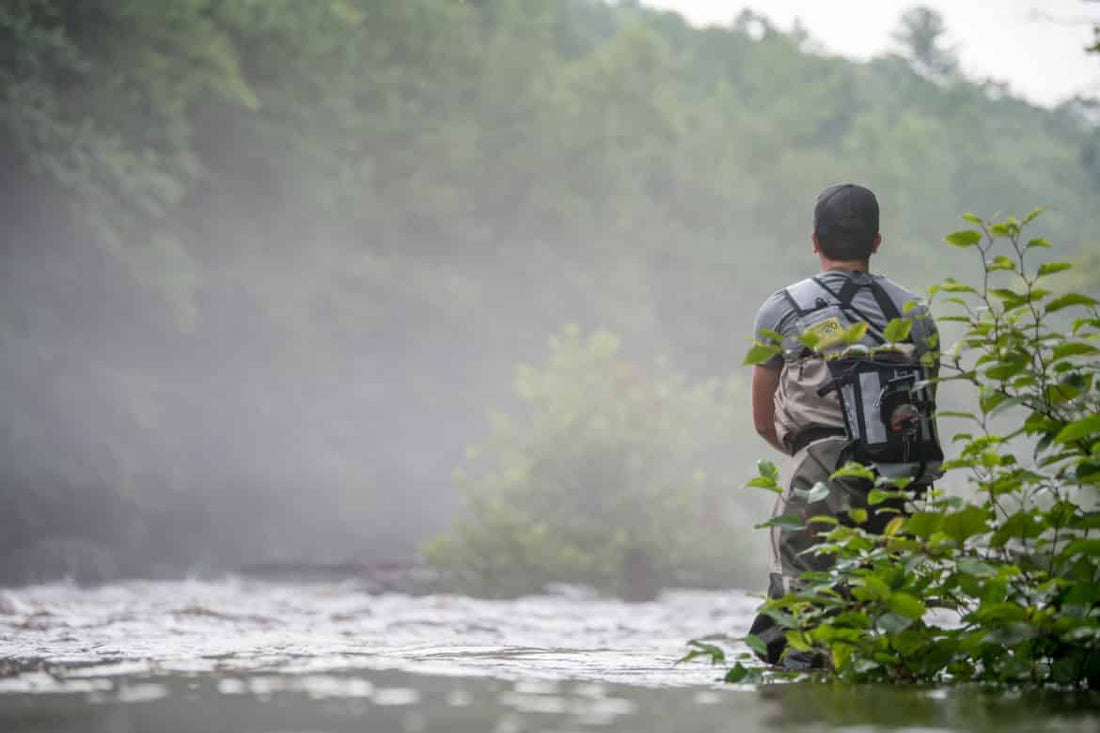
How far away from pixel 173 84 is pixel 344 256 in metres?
10.1

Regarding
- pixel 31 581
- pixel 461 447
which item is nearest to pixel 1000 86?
pixel 461 447

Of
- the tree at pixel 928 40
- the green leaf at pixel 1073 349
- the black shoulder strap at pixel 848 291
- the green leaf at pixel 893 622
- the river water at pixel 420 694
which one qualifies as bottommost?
Result: the river water at pixel 420 694

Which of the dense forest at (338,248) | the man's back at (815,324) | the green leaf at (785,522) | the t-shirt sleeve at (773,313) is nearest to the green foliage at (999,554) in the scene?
the green leaf at (785,522)

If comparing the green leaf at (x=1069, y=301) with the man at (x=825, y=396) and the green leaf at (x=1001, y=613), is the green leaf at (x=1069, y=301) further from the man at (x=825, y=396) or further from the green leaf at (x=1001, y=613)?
the man at (x=825, y=396)

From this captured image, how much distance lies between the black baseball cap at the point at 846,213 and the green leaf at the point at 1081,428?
1.57 metres

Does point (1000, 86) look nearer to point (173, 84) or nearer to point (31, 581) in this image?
point (173, 84)

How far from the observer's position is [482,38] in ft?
166

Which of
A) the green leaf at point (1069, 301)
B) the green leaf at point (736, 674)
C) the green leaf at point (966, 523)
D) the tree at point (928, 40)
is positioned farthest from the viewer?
the tree at point (928, 40)

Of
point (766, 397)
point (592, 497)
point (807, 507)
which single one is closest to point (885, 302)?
point (766, 397)

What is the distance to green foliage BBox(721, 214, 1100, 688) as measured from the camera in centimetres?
360

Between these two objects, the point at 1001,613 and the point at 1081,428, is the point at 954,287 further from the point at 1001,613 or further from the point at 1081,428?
the point at 1001,613

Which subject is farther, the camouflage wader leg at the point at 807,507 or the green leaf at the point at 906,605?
the camouflage wader leg at the point at 807,507

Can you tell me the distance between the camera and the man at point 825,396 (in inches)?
187

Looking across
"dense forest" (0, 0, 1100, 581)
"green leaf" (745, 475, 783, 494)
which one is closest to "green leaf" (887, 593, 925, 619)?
"green leaf" (745, 475, 783, 494)
